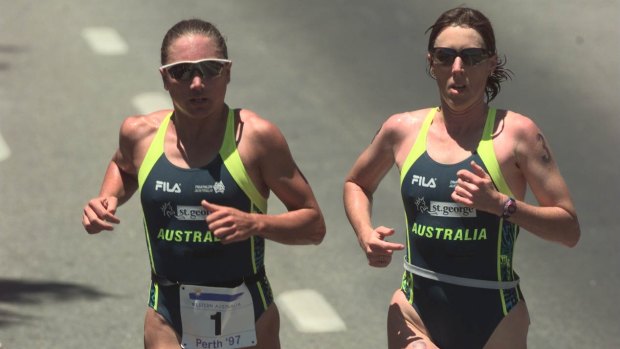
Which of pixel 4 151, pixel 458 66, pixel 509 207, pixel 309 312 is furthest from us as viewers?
pixel 4 151

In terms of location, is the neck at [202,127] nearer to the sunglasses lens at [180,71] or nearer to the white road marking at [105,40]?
the sunglasses lens at [180,71]

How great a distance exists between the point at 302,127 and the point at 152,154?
699 cm

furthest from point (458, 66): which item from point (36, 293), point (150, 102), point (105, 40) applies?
point (105, 40)

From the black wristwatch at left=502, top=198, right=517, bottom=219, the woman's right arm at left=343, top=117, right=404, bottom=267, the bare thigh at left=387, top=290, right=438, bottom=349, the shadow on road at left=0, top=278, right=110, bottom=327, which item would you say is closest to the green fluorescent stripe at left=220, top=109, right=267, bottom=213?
the woman's right arm at left=343, top=117, right=404, bottom=267

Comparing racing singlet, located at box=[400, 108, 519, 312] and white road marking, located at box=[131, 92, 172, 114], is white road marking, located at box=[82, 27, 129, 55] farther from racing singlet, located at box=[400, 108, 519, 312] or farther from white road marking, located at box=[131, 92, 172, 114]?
racing singlet, located at box=[400, 108, 519, 312]

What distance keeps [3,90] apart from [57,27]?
1719 millimetres

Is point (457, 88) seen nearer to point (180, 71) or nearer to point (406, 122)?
point (406, 122)

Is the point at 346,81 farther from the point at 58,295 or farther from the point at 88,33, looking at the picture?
the point at 58,295

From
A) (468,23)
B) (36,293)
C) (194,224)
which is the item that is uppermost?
(468,23)

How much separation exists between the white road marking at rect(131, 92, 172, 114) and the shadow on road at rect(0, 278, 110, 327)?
10.7 feet

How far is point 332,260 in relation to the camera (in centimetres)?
1096

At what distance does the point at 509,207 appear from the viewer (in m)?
5.79

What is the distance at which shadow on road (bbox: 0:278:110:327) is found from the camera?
33.8 feet

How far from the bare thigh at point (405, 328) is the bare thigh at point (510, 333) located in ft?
0.88
